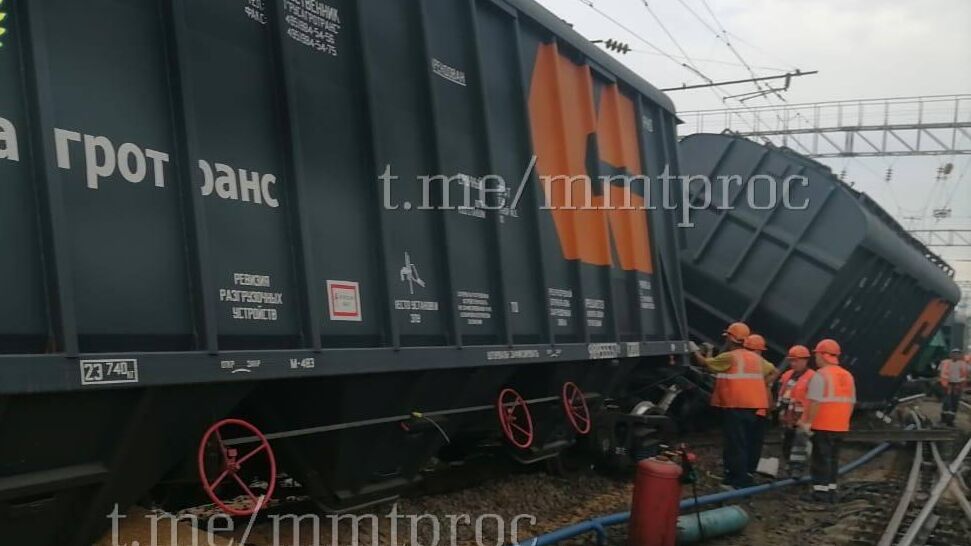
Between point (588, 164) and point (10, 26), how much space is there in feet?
16.1

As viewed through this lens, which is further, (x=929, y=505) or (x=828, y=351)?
(x=828, y=351)

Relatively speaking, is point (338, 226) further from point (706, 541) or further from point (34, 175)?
point (706, 541)

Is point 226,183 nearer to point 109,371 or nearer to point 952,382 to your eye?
point 109,371

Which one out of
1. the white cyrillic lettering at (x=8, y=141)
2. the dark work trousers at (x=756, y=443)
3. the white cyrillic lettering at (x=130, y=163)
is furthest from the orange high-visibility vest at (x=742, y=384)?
the white cyrillic lettering at (x=8, y=141)

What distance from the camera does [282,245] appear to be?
425 centimetres

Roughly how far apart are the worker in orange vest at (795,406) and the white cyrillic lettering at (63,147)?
7.67m

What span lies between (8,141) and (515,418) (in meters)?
4.46

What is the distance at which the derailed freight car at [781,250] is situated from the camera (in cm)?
1131

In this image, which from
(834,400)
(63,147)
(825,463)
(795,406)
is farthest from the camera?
(795,406)

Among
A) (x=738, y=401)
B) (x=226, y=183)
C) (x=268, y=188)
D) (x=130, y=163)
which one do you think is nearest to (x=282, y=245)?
(x=268, y=188)

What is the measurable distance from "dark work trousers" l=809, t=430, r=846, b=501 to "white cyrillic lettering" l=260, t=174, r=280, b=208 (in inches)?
245

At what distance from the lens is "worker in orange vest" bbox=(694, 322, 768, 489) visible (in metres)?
8.48

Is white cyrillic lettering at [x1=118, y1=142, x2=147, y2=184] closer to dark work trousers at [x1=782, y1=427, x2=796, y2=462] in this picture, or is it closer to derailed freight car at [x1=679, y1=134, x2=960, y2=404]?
derailed freight car at [x1=679, y1=134, x2=960, y2=404]

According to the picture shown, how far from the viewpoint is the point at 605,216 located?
7.48 m
